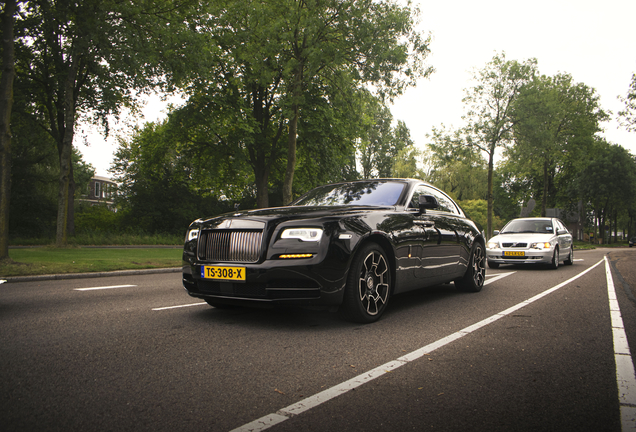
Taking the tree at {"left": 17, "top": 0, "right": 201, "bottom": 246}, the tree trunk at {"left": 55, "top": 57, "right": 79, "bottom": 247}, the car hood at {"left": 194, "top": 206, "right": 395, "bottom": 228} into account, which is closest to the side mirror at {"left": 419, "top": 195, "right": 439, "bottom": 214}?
the car hood at {"left": 194, "top": 206, "right": 395, "bottom": 228}

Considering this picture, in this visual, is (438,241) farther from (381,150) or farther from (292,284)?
(381,150)

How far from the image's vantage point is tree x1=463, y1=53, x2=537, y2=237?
101ft

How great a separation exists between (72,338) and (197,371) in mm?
1643

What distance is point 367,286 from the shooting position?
189 inches

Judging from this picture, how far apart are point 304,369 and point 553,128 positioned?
122 ft

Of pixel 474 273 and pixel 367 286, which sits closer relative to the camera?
pixel 367 286

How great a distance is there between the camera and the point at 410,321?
16.7 ft

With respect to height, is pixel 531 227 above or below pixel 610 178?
below

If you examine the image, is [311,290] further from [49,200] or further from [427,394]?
[49,200]

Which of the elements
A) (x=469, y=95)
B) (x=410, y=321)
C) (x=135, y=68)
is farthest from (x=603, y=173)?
(x=410, y=321)

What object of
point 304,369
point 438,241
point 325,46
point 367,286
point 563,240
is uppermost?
point 325,46

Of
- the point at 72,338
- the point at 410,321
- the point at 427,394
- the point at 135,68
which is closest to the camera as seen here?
the point at 427,394

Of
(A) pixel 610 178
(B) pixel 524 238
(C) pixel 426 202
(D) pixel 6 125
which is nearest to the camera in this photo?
(C) pixel 426 202

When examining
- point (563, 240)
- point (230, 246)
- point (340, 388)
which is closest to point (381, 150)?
point (563, 240)
